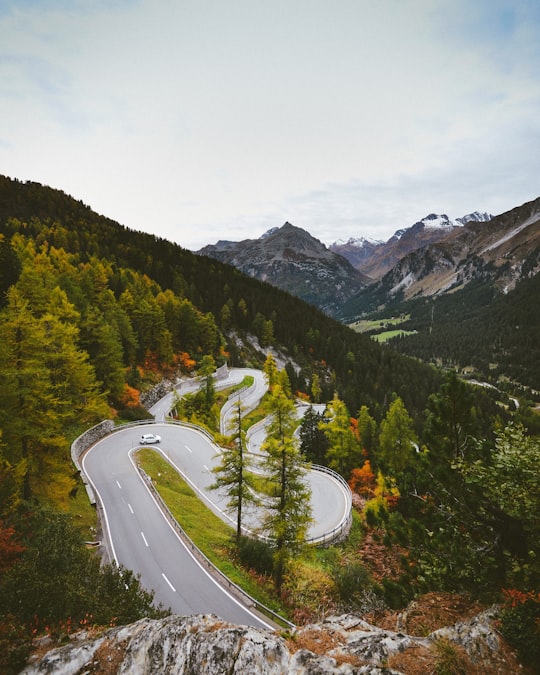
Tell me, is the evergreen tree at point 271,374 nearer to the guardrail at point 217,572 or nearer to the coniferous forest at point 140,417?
the coniferous forest at point 140,417

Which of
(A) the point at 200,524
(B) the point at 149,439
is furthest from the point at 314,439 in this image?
(A) the point at 200,524

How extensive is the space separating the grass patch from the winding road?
0.90 metres

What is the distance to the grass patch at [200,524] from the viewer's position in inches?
747

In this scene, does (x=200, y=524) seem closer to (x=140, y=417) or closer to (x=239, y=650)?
(x=239, y=650)

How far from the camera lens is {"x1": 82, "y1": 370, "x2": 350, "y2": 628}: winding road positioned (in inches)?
680

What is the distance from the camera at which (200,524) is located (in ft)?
79.4

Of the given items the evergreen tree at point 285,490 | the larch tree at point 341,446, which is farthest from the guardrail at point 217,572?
the larch tree at point 341,446

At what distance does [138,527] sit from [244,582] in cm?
854

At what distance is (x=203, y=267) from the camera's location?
120000 millimetres

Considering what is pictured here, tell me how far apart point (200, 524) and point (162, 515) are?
2.90 meters

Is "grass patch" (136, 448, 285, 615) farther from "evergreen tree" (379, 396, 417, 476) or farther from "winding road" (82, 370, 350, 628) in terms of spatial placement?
"evergreen tree" (379, 396, 417, 476)

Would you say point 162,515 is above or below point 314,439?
above

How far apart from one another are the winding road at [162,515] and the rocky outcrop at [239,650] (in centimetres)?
895

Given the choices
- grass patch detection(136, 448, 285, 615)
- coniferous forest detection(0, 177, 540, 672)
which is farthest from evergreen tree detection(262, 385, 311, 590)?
coniferous forest detection(0, 177, 540, 672)
